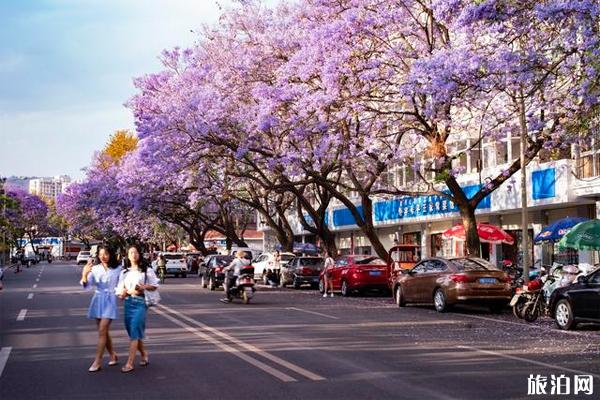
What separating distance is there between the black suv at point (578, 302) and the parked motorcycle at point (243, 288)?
1007cm

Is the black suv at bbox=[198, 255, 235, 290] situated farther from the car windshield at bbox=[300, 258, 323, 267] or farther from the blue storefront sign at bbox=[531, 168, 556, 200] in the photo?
the blue storefront sign at bbox=[531, 168, 556, 200]

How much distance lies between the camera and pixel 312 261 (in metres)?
35.2

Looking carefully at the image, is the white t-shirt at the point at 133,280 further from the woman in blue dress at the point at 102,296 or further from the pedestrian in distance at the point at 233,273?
the pedestrian in distance at the point at 233,273

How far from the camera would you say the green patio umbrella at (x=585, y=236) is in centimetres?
2169

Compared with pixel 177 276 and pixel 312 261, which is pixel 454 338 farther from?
pixel 177 276

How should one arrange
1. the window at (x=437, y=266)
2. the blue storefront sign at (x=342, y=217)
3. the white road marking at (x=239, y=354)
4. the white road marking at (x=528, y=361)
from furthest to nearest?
the blue storefront sign at (x=342, y=217) → the window at (x=437, y=266) → the white road marking at (x=528, y=361) → the white road marking at (x=239, y=354)

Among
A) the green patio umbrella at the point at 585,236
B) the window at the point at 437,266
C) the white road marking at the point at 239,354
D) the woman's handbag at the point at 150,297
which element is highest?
the green patio umbrella at the point at 585,236

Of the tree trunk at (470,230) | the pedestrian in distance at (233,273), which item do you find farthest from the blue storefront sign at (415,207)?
the pedestrian in distance at (233,273)

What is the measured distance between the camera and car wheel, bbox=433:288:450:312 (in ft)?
70.2

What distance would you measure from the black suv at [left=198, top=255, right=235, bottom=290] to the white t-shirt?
21508mm

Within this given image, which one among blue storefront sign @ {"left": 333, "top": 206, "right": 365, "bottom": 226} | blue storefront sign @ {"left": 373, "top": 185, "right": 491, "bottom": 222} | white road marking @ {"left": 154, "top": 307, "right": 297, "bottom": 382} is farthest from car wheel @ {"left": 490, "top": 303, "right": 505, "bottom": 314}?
blue storefront sign @ {"left": 333, "top": 206, "right": 365, "bottom": 226}

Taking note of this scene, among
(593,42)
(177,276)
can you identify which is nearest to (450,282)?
(593,42)

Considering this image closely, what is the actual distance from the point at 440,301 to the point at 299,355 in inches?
399

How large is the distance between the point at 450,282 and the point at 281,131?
10.6 metres
